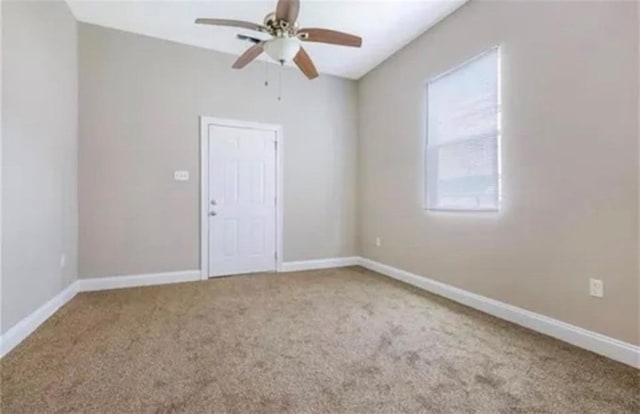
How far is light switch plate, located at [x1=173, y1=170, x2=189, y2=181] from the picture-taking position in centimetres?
425

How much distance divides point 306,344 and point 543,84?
2.70 metres

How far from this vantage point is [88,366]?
208cm

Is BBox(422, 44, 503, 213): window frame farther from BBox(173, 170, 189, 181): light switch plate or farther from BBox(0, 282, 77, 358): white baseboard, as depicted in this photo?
BBox(0, 282, 77, 358): white baseboard

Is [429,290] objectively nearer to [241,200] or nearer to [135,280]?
[241,200]

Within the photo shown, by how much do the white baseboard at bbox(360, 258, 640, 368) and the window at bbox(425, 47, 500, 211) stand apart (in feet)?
2.84

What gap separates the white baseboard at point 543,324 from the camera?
214cm

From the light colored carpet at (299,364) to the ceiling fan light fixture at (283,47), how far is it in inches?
90.6

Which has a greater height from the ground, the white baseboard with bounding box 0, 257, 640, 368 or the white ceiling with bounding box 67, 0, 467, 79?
the white ceiling with bounding box 67, 0, 467, 79

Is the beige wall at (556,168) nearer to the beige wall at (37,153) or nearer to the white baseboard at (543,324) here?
the white baseboard at (543,324)

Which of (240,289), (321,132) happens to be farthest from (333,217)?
(240,289)

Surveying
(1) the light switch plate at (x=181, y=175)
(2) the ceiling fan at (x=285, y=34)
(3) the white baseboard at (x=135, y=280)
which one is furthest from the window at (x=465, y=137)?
(3) the white baseboard at (x=135, y=280)

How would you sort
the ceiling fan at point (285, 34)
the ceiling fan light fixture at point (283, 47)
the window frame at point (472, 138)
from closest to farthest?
1. the ceiling fan at point (285, 34)
2. the ceiling fan light fixture at point (283, 47)
3. the window frame at point (472, 138)

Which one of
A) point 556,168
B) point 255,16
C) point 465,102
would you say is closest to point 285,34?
point 255,16

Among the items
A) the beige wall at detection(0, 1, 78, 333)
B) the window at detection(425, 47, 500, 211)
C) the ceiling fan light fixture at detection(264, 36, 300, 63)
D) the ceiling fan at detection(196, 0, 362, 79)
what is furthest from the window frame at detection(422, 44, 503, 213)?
the beige wall at detection(0, 1, 78, 333)
